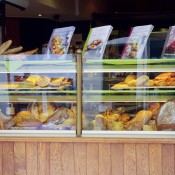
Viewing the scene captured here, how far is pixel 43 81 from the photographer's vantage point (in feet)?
12.4

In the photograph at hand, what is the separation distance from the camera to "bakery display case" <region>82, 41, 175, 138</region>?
3598 millimetres

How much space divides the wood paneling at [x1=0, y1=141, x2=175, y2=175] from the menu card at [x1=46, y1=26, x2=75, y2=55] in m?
0.83

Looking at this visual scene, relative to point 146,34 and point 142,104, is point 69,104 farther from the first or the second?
point 146,34

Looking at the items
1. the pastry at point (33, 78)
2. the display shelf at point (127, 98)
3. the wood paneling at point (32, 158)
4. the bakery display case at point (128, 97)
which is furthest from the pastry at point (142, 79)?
the wood paneling at point (32, 158)

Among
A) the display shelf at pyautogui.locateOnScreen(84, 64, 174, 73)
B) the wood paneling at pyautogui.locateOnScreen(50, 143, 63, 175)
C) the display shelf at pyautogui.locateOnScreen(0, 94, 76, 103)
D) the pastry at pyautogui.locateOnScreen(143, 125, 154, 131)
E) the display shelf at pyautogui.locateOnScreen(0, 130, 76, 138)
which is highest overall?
the display shelf at pyautogui.locateOnScreen(84, 64, 174, 73)

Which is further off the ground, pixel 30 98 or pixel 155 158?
pixel 30 98

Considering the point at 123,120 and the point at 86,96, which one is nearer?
the point at 86,96

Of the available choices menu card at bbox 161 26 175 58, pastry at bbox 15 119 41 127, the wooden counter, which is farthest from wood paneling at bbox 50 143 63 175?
menu card at bbox 161 26 175 58

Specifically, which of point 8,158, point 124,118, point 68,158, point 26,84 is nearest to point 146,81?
point 124,118

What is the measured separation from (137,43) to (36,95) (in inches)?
37.4

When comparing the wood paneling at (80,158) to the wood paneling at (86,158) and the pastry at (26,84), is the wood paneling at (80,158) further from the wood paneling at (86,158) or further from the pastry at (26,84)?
the pastry at (26,84)

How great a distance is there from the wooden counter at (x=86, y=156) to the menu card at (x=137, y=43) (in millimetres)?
734

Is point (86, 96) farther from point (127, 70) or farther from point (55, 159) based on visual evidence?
point (55, 159)

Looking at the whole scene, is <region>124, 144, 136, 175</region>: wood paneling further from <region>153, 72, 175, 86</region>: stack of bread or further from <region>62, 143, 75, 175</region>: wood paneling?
<region>153, 72, 175, 86</region>: stack of bread
